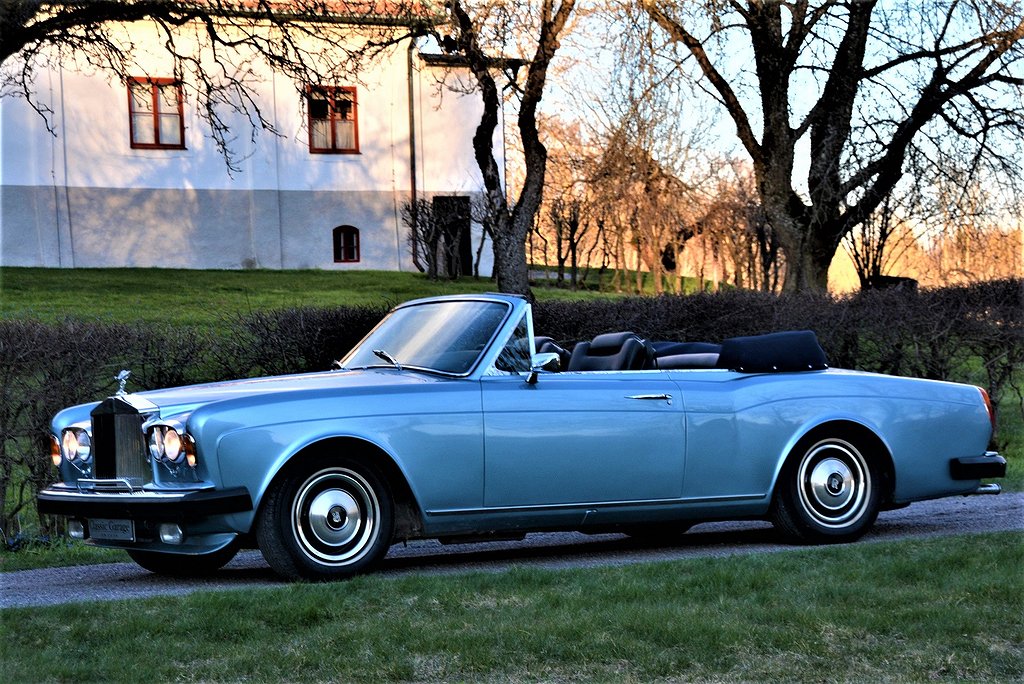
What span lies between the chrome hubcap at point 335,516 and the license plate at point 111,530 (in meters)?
0.88

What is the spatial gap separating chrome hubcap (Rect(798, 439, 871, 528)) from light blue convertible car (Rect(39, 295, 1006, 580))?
0.01 metres

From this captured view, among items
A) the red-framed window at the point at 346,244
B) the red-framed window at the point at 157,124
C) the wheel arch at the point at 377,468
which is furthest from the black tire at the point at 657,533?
the red-framed window at the point at 346,244

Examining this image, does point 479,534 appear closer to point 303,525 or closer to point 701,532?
point 303,525

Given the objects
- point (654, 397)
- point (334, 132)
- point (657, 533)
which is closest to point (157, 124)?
point (334, 132)

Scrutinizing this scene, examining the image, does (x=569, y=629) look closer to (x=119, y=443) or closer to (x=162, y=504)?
(x=162, y=504)

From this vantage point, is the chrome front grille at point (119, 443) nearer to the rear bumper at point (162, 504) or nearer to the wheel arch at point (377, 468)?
the rear bumper at point (162, 504)

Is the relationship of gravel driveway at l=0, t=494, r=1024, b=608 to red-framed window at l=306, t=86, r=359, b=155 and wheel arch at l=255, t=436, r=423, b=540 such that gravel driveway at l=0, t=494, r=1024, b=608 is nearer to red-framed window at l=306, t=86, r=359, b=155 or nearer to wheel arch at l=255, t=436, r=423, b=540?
wheel arch at l=255, t=436, r=423, b=540

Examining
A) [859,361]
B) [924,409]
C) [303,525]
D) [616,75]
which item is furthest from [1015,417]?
[303,525]

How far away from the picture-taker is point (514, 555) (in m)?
8.37

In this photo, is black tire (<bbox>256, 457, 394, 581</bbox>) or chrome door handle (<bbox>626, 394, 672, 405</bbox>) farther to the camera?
chrome door handle (<bbox>626, 394, 672, 405</bbox>)

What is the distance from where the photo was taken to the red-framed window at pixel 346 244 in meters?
38.5

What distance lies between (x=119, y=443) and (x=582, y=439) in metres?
2.60

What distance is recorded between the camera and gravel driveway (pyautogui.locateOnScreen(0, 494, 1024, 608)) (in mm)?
7223

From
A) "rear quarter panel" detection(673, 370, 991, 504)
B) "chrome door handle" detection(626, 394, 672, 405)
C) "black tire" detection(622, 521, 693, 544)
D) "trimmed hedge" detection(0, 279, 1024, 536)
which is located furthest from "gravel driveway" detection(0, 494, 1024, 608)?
"trimmed hedge" detection(0, 279, 1024, 536)
